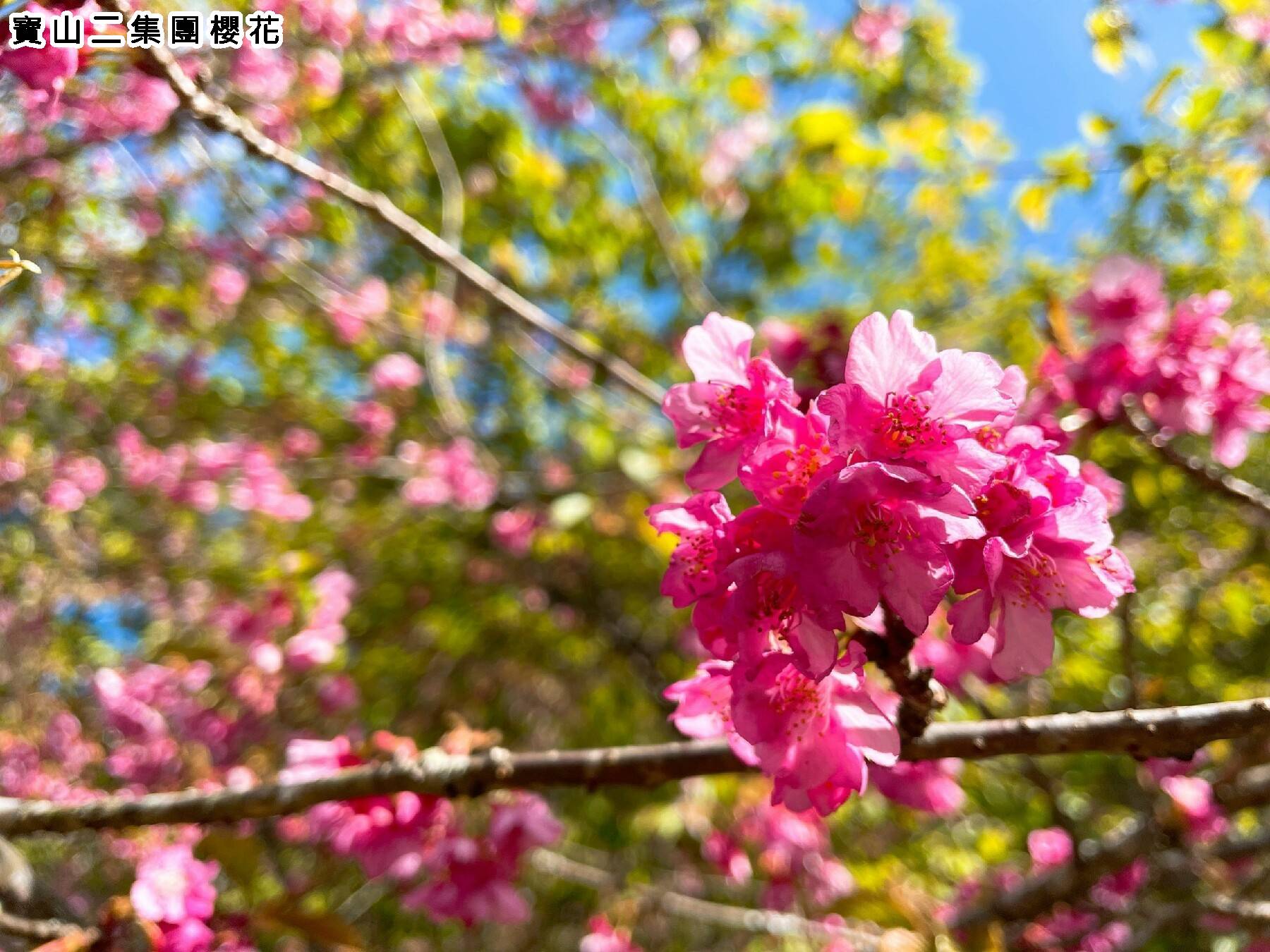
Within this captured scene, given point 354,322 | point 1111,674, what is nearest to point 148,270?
point 354,322

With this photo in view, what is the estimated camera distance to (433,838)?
1.73 m

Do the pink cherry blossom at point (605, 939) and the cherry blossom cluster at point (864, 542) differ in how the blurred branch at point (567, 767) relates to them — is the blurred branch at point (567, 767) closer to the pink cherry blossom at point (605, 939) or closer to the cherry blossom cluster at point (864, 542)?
the cherry blossom cluster at point (864, 542)

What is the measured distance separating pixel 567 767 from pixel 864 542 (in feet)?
1.93

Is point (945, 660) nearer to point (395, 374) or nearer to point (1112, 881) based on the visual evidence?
point (1112, 881)

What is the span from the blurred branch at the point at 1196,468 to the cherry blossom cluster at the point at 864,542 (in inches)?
27.8

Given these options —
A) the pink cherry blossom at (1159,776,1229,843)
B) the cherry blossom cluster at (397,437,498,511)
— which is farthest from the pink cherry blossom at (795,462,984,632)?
the cherry blossom cluster at (397,437,498,511)

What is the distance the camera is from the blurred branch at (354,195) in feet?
3.75

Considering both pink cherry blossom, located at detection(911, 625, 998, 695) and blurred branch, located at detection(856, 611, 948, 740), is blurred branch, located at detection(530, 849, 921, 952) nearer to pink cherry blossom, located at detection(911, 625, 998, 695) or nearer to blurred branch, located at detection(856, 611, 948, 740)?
pink cherry blossom, located at detection(911, 625, 998, 695)

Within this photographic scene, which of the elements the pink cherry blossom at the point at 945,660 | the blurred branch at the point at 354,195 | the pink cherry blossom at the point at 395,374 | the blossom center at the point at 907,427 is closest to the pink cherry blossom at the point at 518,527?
the pink cherry blossom at the point at 395,374

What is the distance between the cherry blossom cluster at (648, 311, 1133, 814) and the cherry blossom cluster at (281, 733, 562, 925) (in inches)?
32.5

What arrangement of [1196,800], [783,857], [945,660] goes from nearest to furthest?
1. [945,660]
2. [1196,800]
3. [783,857]

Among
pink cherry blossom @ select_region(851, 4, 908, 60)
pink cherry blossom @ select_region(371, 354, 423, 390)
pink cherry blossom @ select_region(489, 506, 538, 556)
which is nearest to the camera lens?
pink cherry blossom @ select_region(489, 506, 538, 556)

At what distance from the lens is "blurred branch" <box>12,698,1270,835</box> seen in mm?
860

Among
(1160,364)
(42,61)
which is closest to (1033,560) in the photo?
(1160,364)
